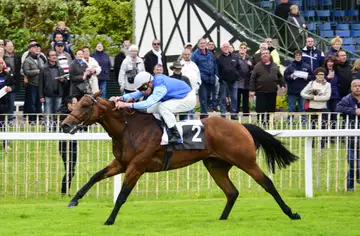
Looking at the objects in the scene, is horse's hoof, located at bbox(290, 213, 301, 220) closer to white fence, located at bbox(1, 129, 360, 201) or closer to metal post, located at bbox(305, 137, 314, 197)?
white fence, located at bbox(1, 129, 360, 201)

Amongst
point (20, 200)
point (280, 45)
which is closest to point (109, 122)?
point (20, 200)

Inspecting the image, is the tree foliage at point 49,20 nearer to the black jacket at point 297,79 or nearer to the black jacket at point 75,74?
the black jacket at point 75,74

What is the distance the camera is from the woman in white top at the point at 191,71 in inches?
766

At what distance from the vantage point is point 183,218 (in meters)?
13.4

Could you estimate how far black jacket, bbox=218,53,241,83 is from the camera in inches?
812

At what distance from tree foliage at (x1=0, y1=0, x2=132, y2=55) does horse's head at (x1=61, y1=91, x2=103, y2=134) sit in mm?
16346

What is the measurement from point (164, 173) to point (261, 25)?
30.7 ft

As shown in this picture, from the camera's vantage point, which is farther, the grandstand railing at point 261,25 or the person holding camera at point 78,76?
the grandstand railing at point 261,25

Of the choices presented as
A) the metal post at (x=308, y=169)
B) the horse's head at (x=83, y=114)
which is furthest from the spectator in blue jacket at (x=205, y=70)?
the horse's head at (x=83, y=114)

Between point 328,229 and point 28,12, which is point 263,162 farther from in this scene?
point 28,12

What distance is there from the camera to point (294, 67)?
797 inches

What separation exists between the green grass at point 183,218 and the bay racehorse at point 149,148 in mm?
354

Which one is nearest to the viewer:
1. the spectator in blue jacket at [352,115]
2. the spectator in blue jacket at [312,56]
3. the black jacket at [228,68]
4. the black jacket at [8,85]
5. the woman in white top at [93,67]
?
the spectator in blue jacket at [352,115]

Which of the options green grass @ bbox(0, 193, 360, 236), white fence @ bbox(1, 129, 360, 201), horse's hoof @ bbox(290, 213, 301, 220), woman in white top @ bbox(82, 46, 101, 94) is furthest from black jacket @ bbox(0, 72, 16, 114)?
horse's hoof @ bbox(290, 213, 301, 220)
